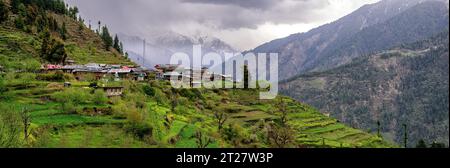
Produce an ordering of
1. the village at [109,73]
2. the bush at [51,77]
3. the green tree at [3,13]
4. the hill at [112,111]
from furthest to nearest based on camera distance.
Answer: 1. the green tree at [3,13]
2. the village at [109,73]
3. the bush at [51,77]
4. the hill at [112,111]

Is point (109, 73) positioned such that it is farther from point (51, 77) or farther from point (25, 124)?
point (25, 124)

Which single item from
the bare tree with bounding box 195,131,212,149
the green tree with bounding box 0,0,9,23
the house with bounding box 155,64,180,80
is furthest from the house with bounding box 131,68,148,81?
the bare tree with bounding box 195,131,212,149

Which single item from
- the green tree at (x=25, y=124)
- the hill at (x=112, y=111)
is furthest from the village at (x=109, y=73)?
the green tree at (x=25, y=124)

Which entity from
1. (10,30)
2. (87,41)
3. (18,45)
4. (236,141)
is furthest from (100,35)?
(236,141)

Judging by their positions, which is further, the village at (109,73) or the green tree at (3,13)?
the green tree at (3,13)

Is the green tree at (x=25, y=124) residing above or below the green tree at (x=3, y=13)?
below

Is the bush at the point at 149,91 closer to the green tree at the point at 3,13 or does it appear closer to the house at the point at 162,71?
the house at the point at 162,71

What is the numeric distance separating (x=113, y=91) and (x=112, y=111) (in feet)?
34.6

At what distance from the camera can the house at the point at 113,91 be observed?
66125 mm

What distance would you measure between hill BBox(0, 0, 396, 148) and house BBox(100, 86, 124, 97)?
1.11m

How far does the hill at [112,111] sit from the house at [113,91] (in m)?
1.11
